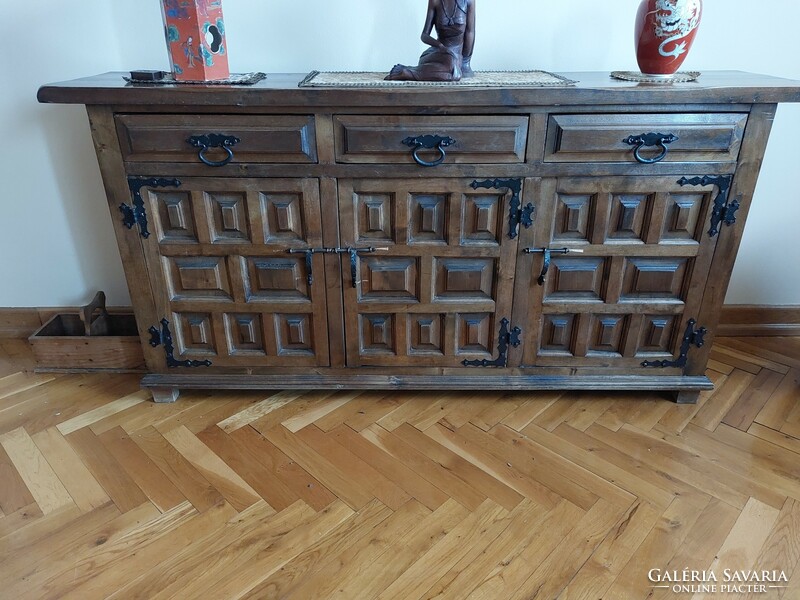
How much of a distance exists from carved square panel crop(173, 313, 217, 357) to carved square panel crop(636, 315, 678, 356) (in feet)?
4.20

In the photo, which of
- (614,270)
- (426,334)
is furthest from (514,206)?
(426,334)

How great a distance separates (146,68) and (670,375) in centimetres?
193

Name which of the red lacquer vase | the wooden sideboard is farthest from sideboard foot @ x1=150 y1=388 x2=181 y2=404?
the red lacquer vase

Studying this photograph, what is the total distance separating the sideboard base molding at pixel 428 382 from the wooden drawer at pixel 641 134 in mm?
662

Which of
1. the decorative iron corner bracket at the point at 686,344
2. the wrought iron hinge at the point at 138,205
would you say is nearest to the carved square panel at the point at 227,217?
the wrought iron hinge at the point at 138,205

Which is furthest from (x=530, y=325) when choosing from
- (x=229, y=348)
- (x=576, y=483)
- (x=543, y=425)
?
(x=229, y=348)

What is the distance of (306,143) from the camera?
143 centimetres

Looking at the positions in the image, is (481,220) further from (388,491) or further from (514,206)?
(388,491)

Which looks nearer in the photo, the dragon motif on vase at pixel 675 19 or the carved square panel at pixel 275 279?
the dragon motif on vase at pixel 675 19

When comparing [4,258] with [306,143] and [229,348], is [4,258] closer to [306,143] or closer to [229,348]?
[229,348]

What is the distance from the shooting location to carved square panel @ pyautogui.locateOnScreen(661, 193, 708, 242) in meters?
1.50

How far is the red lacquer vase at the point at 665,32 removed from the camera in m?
1.46

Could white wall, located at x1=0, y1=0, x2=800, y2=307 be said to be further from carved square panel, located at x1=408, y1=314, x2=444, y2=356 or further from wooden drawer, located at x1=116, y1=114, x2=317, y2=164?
carved square panel, located at x1=408, y1=314, x2=444, y2=356

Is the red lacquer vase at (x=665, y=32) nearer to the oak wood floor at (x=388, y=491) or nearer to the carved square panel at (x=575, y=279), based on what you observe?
the carved square panel at (x=575, y=279)
